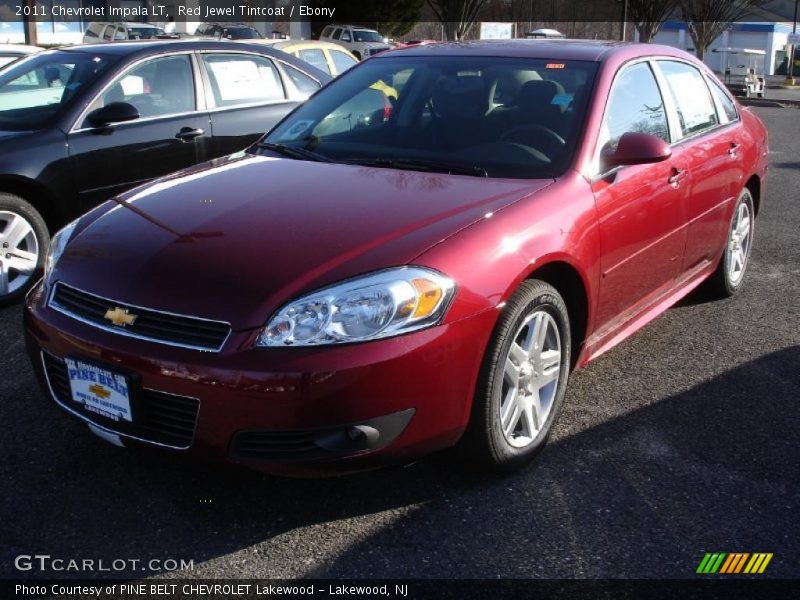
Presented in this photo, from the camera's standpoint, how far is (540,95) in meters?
3.97

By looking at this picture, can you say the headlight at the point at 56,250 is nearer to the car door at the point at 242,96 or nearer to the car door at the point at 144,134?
the car door at the point at 144,134

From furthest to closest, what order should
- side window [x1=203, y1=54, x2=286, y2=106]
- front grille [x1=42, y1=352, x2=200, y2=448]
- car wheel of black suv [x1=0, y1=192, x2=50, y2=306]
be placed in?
side window [x1=203, y1=54, x2=286, y2=106]
car wheel of black suv [x1=0, y1=192, x2=50, y2=306]
front grille [x1=42, y1=352, x2=200, y2=448]

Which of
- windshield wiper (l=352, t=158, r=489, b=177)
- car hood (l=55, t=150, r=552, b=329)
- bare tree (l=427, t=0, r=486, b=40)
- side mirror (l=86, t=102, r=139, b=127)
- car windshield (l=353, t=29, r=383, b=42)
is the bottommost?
car hood (l=55, t=150, r=552, b=329)

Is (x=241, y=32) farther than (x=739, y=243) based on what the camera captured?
Yes

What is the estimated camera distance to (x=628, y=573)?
8.93 ft

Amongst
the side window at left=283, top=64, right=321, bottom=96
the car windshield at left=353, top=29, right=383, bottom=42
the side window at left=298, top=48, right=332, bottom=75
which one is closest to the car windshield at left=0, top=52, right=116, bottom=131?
the side window at left=283, top=64, right=321, bottom=96

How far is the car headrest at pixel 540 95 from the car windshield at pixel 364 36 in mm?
31739

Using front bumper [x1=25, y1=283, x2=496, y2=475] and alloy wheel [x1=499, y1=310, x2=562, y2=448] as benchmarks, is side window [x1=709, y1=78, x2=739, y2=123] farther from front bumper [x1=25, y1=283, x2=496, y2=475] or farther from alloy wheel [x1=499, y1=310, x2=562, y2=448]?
front bumper [x1=25, y1=283, x2=496, y2=475]

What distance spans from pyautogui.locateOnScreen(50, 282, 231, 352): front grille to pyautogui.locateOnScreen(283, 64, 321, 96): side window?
14.3 ft

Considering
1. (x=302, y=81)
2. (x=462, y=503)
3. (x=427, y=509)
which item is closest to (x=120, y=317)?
(x=427, y=509)

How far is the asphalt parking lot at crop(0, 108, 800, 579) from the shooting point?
2777 mm

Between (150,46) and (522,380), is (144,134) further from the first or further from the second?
(522,380)

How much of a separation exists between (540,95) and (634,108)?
0.49 meters

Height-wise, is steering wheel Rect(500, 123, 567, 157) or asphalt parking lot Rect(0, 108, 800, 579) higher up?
steering wheel Rect(500, 123, 567, 157)
